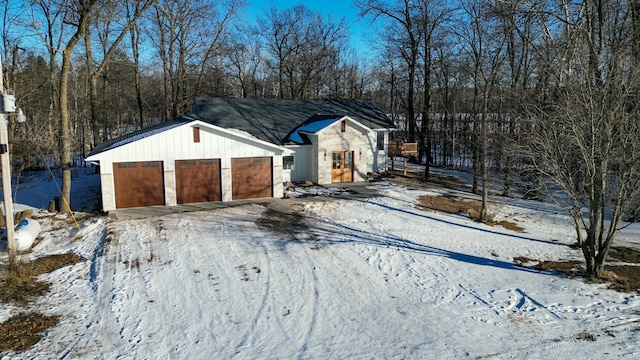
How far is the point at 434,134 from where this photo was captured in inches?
1497

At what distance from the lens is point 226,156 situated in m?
18.5

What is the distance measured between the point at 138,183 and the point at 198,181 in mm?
2295

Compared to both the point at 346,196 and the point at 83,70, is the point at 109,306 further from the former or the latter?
the point at 83,70

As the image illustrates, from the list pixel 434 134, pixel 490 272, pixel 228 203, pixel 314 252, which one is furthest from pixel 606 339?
pixel 434 134

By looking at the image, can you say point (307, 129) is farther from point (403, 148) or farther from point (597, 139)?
point (597, 139)

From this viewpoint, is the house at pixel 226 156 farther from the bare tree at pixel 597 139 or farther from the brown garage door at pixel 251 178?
the bare tree at pixel 597 139

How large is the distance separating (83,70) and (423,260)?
4034 centimetres

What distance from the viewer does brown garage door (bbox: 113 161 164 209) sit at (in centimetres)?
1692

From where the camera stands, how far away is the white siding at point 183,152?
16.7 m

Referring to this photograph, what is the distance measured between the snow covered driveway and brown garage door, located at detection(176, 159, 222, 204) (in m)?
1.89

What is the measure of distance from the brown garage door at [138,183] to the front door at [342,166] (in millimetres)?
9059

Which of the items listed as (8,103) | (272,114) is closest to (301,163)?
(272,114)

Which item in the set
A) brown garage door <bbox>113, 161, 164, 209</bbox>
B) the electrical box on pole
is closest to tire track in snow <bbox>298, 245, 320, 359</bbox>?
brown garage door <bbox>113, 161, 164, 209</bbox>

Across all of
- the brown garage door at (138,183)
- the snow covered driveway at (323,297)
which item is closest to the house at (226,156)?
the brown garage door at (138,183)
